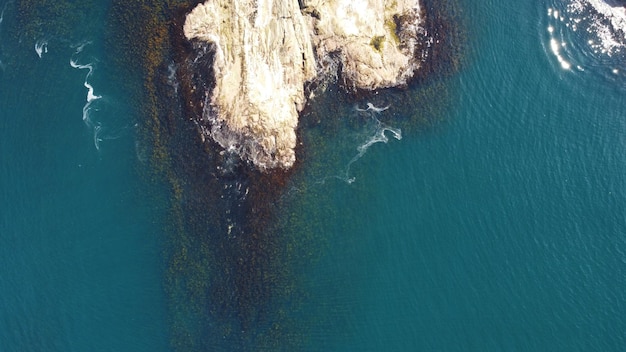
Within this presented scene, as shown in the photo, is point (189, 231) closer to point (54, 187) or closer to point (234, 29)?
point (54, 187)

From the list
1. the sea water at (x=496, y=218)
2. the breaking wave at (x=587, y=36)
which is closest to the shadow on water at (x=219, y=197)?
the sea water at (x=496, y=218)

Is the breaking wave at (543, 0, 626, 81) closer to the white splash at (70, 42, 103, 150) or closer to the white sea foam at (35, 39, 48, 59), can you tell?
the white splash at (70, 42, 103, 150)

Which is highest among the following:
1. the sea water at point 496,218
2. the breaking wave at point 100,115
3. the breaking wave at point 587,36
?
the breaking wave at point 587,36

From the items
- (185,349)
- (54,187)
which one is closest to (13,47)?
(54,187)

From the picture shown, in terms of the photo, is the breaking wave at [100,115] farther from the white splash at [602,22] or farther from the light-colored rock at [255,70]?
the white splash at [602,22]

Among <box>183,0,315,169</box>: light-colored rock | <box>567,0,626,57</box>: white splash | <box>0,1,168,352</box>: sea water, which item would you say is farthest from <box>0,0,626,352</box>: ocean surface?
<box>567,0,626,57</box>: white splash

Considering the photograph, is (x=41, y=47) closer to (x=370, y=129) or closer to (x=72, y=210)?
(x=72, y=210)

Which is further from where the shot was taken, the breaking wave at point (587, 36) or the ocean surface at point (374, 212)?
the breaking wave at point (587, 36)
